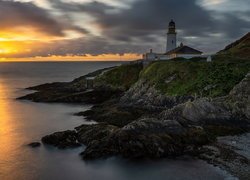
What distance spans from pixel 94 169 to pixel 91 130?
7.99 meters

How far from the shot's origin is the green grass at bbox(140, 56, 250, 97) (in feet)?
154

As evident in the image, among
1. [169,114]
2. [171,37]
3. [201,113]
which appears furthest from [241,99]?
[171,37]

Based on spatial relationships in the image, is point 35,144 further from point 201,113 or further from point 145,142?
point 201,113

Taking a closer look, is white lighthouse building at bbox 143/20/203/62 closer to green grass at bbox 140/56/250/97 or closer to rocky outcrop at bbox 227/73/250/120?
green grass at bbox 140/56/250/97

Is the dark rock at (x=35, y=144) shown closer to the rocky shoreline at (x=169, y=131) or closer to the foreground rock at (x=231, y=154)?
the rocky shoreline at (x=169, y=131)

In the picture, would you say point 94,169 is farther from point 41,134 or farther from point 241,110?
point 241,110

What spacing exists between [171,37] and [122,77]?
18.4m

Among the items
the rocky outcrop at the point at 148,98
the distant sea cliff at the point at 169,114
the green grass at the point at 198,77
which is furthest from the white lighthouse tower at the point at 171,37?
the rocky outcrop at the point at 148,98

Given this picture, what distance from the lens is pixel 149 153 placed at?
28641mm

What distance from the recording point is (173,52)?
235 feet

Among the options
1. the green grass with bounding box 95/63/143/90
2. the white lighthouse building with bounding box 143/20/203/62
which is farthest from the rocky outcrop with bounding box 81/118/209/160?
the white lighthouse building with bounding box 143/20/203/62

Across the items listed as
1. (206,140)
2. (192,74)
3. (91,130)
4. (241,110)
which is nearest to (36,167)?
(91,130)

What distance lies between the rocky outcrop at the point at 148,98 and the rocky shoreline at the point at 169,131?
0.56 feet

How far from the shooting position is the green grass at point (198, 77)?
47.0 meters
